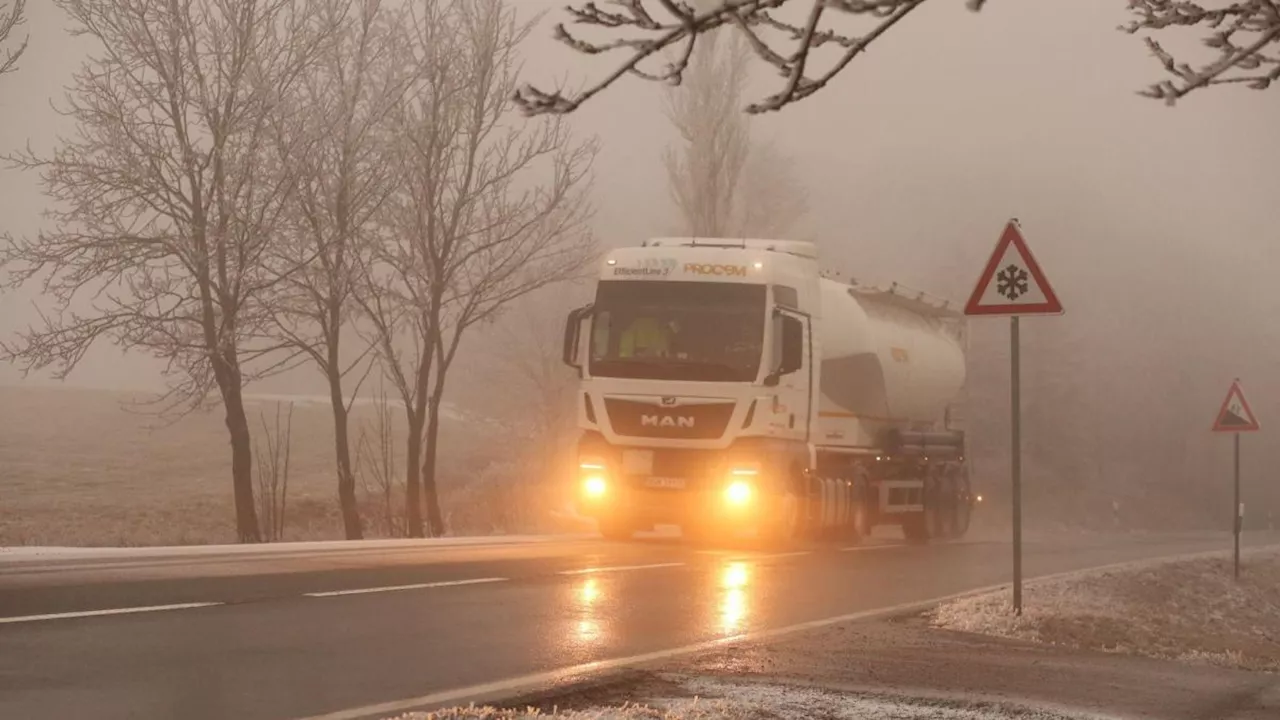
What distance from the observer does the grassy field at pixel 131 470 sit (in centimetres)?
3123

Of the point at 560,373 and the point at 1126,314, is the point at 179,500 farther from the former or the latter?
the point at 1126,314

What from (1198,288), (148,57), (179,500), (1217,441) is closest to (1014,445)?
(148,57)

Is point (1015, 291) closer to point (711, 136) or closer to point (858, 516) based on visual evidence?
point (858, 516)

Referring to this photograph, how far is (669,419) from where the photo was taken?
1973 cm

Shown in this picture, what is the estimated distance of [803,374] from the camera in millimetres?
20938

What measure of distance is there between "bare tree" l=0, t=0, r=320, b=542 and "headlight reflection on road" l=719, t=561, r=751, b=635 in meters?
11.1

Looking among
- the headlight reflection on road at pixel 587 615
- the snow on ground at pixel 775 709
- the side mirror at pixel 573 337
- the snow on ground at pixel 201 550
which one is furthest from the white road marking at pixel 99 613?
the side mirror at pixel 573 337

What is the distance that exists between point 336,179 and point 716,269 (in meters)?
9.24

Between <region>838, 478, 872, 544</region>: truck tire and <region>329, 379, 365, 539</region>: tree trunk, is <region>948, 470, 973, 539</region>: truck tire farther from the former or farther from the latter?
<region>329, 379, 365, 539</region>: tree trunk

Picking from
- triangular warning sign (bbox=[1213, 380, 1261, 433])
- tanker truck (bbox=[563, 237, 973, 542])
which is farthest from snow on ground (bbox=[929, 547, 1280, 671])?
tanker truck (bbox=[563, 237, 973, 542])

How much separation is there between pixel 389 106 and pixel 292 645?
19583mm

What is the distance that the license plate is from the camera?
19.8 meters

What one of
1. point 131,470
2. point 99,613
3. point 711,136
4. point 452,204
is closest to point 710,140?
point 711,136

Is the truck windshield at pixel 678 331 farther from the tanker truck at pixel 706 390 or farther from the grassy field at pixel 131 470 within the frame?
the grassy field at pixel 131 470
